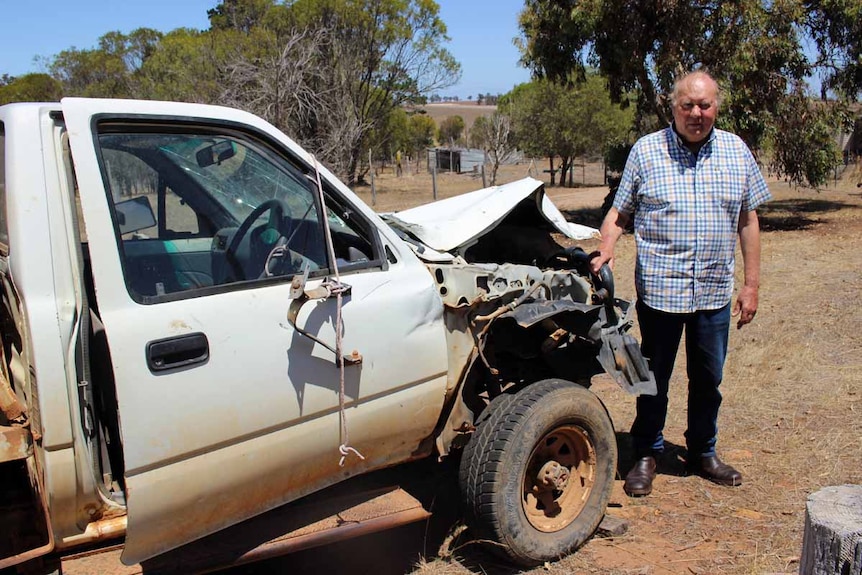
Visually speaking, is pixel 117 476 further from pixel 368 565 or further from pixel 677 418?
pixel 677 418

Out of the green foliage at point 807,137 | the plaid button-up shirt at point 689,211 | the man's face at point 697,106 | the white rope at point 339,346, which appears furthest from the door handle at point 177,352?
the green foliage at point 807,137

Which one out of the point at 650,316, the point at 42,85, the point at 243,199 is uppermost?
the point at 42,85

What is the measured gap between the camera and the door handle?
2204 millimetres

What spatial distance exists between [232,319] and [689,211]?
227cm

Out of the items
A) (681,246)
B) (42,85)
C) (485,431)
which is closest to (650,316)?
(681,246)

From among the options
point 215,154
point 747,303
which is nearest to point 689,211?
point 747,303

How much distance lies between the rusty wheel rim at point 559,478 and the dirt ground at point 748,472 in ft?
0.66

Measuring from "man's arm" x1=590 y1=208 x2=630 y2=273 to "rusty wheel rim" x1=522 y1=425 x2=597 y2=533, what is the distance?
0.82 m

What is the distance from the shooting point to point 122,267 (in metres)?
2.26

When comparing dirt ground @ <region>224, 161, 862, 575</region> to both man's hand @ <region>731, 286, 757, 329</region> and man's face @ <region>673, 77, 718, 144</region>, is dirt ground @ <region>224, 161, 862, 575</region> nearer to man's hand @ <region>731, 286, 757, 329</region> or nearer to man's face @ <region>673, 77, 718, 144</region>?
man's hand @ <region>731, 286, 757, 329</region>

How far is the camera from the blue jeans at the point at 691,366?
3.71 metres

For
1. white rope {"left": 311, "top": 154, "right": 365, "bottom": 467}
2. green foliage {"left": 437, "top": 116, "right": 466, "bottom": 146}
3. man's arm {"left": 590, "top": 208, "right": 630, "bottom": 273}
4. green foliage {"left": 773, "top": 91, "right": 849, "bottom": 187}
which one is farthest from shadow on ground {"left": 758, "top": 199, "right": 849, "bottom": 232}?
green foliage {"left": 437, "top": 116, "right": 466, "bottom": 146}

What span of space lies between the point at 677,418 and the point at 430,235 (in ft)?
8.41

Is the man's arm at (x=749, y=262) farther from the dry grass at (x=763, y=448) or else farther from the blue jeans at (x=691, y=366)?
the dry grass at (x=763, y=448)
